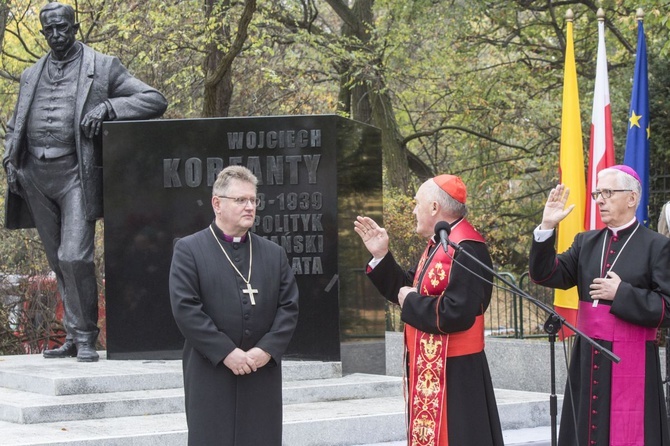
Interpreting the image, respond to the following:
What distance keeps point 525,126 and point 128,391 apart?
50.2ft

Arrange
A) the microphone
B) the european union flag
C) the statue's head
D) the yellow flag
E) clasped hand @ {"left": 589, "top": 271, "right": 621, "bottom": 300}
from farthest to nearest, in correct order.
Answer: the european union flag, the yellow flag, the statue's head, clasped hand @ {"left": 589, "top": 271, "right": 621, "bottom": 300}, the microphone

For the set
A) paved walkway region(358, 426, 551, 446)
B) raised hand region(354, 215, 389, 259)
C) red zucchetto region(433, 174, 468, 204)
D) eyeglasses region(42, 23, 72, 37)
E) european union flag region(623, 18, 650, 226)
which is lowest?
paved walkway region(358, 426, 551, 446)

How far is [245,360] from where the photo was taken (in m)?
5.93

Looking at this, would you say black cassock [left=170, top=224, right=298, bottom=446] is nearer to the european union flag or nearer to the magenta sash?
the magenta sash

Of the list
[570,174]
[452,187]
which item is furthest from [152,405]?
[570,174]

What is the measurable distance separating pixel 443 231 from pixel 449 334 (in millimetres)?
671

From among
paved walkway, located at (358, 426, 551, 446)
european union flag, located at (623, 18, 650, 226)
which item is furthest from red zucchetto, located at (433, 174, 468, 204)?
european union flag, located at (623, 18, 650, 226)

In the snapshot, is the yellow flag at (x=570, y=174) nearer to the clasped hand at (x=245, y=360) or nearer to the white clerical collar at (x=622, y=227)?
the white clerical collar at (x=622, y=227)

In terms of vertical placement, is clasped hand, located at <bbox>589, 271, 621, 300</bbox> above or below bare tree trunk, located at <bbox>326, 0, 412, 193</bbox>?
below

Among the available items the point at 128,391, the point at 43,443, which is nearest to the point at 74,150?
the point at 128,391

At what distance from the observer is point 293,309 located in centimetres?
630

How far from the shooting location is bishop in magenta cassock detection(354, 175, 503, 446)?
577 centimetres

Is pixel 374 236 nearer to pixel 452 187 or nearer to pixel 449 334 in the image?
pixel 452 187

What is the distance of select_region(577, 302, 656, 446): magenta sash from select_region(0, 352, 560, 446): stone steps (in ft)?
7.95
